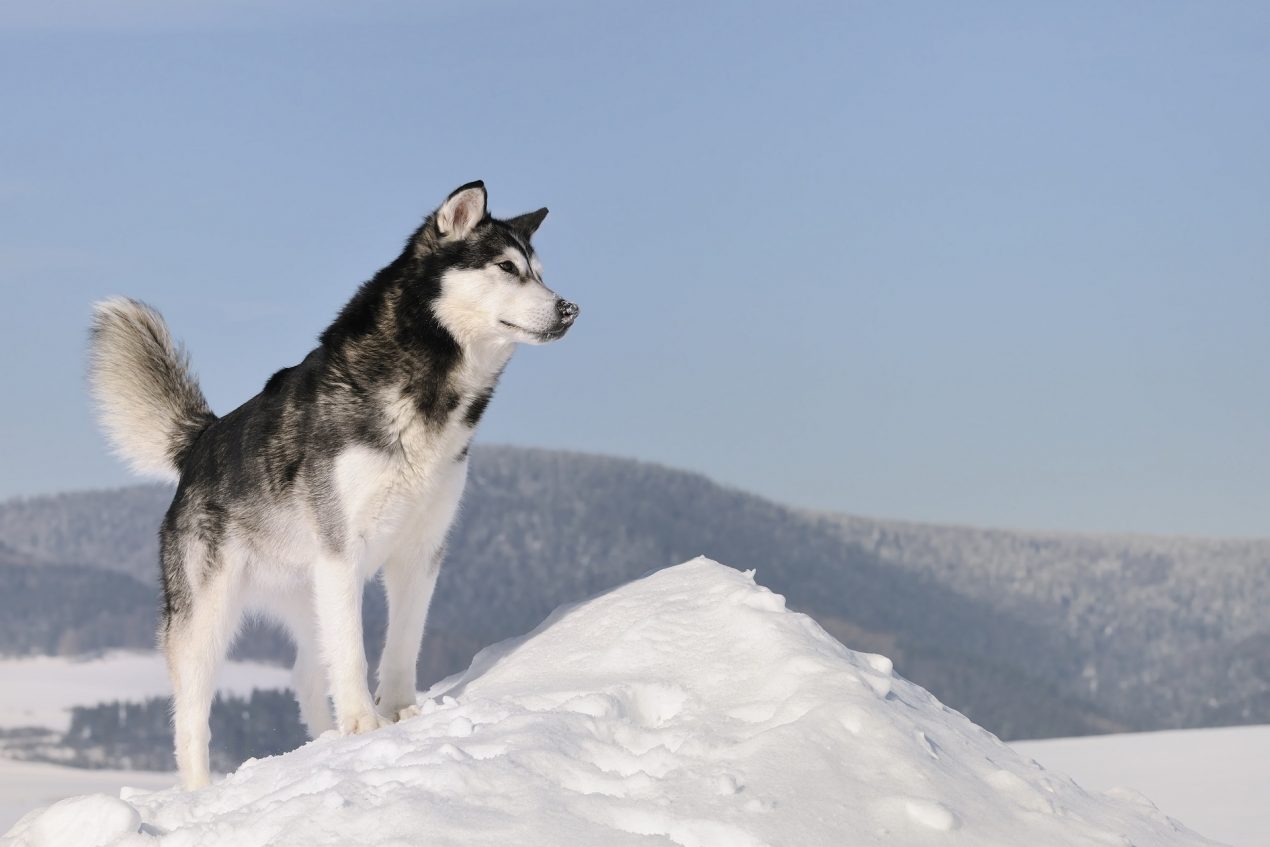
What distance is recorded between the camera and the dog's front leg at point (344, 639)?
20.4ft

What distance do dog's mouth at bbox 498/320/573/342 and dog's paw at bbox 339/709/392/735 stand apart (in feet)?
6.56

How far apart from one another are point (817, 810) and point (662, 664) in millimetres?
1357

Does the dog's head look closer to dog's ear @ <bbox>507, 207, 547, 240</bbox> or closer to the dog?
the dog

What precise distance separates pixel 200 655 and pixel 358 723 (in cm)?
115

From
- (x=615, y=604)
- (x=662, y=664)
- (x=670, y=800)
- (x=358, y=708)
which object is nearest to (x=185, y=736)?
(x=358, y=708)

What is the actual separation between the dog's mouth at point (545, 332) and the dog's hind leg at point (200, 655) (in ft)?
6.60

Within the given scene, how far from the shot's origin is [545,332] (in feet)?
20.5

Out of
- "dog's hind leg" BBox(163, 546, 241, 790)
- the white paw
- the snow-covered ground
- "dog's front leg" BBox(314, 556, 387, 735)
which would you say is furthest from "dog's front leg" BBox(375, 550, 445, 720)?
the snow-covered ground

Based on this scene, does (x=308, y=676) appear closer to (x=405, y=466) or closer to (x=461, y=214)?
(x=405, y=466)

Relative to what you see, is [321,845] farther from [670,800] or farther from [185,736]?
[185,736]

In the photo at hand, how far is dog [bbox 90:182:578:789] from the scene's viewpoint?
6246 millimetres

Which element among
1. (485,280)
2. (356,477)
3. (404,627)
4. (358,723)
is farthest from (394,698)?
(485,280)

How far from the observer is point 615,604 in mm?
6613

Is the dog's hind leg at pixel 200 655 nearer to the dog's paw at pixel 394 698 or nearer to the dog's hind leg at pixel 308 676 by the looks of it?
the dog's hind leg at pixel 308 676
